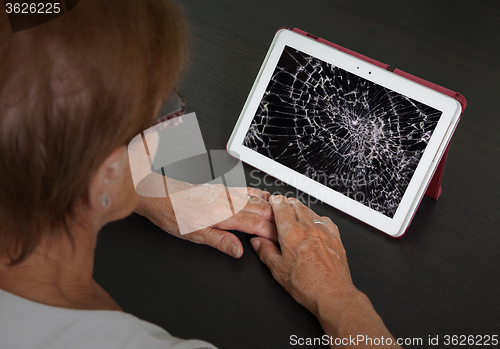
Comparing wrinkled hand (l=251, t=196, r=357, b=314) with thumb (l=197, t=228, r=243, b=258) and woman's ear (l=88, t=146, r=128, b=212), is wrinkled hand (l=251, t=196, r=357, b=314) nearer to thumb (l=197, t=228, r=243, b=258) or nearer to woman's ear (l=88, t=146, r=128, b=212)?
thumb (l=197, t=228, r=243, b=258)

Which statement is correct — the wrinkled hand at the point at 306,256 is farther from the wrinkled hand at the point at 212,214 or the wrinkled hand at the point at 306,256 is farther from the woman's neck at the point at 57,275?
the woman's neck at the point at 57,275

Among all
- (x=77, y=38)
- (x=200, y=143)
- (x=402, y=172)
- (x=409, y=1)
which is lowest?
(x=200, y=143)

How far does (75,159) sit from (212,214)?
19.0 inches

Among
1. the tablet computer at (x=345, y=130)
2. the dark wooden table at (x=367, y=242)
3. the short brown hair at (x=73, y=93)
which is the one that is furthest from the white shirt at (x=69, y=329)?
the tablet computer at (x=345, y=130)

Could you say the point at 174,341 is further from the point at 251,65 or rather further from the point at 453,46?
the point at 453,46

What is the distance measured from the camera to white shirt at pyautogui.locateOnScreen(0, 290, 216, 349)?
0.66m

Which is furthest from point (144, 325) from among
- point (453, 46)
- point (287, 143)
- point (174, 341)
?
point (453, 46)

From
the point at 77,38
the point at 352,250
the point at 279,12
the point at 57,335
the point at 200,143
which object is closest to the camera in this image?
the point at 77,38

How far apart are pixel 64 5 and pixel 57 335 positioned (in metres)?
0.41

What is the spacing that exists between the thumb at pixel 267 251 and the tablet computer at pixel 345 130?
0.16m

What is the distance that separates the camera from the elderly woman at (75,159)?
537 mm

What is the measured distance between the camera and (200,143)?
1.18m

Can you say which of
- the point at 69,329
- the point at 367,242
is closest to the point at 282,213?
the point at 367,242

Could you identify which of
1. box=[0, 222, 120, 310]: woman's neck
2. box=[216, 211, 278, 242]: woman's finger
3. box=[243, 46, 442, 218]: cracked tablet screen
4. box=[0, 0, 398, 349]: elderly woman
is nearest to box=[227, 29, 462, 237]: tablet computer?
box=[243, 46, 442, 218]: cracked tablet screen
